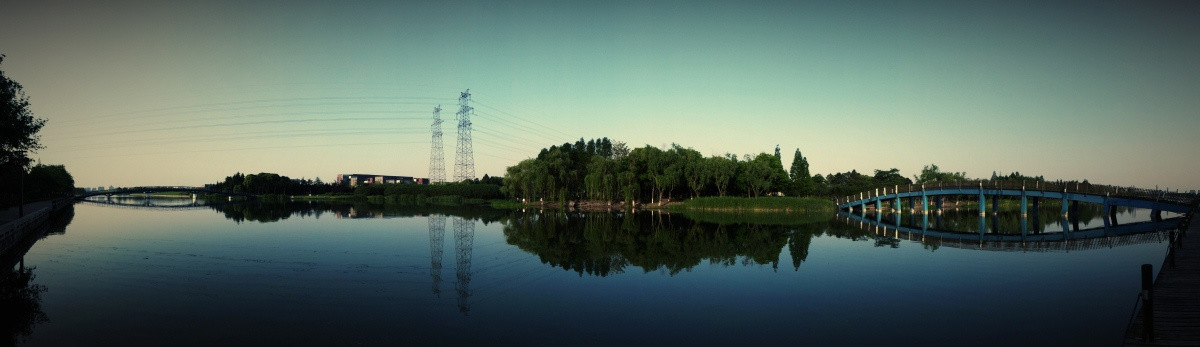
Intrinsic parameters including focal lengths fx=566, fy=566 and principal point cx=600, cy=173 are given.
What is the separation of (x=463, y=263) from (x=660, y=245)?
10.8m

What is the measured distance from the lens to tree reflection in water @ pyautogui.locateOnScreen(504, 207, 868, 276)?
2217 centimetres

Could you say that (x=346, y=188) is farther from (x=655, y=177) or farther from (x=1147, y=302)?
(x=1147, y=302)

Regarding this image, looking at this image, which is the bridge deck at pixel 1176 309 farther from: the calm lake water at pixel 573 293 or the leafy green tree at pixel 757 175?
the leafy green tree at pixel 757 175

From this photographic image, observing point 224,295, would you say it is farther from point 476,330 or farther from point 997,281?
point 997,281

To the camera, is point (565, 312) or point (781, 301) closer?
point (565, 312)

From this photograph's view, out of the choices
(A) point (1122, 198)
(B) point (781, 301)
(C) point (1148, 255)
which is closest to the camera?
(B) point (781, 301)

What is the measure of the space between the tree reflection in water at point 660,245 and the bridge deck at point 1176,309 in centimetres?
1011

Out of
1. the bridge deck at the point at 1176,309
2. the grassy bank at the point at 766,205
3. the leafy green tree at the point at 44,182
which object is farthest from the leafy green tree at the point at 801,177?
the leafy green tree at the point at 44,182

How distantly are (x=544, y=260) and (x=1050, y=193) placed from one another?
53.0m

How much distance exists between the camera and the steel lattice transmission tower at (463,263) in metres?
14.8

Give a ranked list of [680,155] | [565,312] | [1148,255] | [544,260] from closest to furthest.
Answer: [565,312], [544,260], [1148,255], [680,155]

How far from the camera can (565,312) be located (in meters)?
13.6

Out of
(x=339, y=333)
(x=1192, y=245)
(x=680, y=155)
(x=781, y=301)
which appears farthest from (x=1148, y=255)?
(x=680, y=155)

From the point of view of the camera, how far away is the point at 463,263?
2197cm
